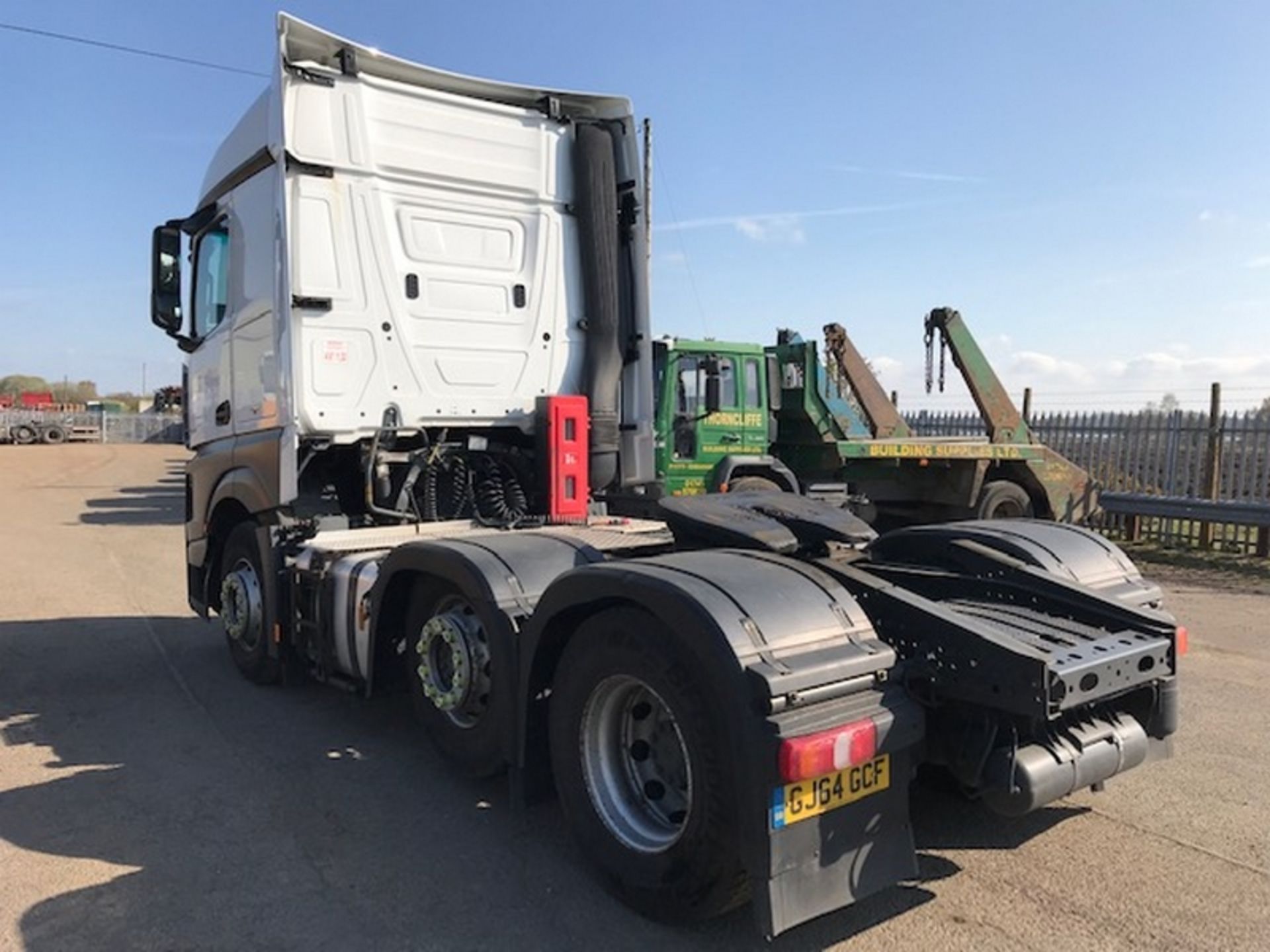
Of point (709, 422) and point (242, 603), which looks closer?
point (242, 603)

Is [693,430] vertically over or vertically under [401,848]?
over

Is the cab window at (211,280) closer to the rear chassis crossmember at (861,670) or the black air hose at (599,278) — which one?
the black air hose at (599,278)

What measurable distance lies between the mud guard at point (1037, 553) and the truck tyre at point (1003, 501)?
28.7 ft

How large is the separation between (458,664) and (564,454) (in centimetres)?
232

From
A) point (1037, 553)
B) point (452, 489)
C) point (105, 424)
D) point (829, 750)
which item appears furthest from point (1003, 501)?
point (105, 424)

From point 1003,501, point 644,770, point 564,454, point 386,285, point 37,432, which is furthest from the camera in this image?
point 37,432

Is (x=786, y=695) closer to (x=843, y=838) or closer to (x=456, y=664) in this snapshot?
(x=843, y=838)

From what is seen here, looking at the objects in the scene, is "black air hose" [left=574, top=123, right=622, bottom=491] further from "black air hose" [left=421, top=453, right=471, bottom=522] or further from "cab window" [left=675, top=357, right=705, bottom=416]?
"cab window" [left=675, top=357, right=705, bottom=416]

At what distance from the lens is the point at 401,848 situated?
12.5 ft

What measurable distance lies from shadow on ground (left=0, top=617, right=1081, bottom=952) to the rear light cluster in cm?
76

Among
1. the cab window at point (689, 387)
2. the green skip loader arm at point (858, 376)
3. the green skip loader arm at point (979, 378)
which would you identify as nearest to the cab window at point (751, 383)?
the cab window at point (689, 387)

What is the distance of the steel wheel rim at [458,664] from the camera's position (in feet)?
13.4

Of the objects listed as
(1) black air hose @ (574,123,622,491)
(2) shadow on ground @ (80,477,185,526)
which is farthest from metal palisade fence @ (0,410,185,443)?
(1) black air hose @ (574,123,622,491)

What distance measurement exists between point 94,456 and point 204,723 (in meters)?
41.6
